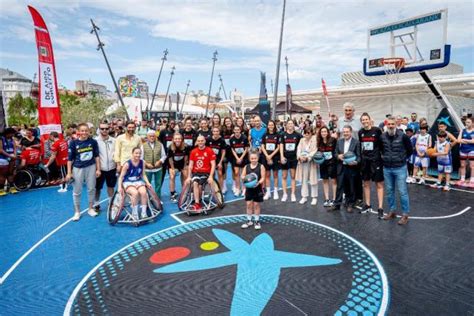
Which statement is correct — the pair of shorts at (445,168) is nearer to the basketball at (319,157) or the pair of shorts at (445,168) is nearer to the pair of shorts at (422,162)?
the pair of shorts at (422,162)

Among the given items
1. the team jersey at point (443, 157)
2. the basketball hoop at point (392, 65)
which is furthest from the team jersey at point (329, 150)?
the basketball hoop at point (392, 65)

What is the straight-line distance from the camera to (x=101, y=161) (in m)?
5.93

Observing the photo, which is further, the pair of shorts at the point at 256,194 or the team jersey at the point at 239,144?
the team jersey at the point at 239,144

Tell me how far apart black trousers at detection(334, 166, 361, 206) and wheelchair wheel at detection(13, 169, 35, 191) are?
8.25m

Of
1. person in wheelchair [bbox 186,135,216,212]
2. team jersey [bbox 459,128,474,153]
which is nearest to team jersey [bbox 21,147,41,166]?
person in wheelchair [bbox 186,135,216,212]

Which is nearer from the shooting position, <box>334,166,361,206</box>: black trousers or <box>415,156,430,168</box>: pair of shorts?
<box>334,166,361,206</box>: black trousers

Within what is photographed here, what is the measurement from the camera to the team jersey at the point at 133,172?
Result: 18.3ft

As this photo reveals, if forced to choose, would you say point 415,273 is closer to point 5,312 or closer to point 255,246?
point 255,246

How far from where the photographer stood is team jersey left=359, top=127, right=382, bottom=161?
17.6 feet

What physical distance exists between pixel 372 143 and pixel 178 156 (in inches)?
160

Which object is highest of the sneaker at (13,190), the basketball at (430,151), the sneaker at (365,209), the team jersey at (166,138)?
the team jersey at (166,138)

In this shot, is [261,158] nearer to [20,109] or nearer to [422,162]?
[422,162]

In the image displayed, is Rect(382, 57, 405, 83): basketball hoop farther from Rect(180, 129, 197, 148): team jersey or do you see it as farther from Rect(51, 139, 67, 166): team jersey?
Rect(51, 139, 67, 166): team jersey

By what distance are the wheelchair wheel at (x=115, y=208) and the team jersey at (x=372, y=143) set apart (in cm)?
463
